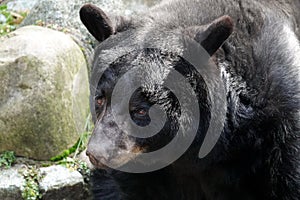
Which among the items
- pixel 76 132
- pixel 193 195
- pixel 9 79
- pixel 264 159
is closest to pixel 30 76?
pixel 9 79

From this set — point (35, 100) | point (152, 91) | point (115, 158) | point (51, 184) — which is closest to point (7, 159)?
point (51, 184)

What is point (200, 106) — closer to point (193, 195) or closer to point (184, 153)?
point (184, 153)

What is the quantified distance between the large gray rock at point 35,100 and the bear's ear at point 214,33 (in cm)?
256

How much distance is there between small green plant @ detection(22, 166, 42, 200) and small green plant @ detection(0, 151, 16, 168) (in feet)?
0.64

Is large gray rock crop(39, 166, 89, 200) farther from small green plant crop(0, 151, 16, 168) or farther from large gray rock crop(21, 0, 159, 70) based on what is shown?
large gray rock crop(21, 0, 159, 70)

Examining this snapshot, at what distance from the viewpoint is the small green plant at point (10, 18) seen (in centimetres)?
896

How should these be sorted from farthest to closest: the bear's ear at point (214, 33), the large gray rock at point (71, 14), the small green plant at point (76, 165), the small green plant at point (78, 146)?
the large gray rock at point (71, 14), the small green plant at point (78, 146), the small green plant at point (76, 165), the bear's ear at point (214, 33)

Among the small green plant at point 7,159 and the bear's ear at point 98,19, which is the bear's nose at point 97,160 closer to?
the bear's ear at point 98,19

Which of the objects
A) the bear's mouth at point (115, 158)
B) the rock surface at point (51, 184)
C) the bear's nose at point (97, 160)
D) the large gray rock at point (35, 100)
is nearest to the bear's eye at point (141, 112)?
the bear's mouth at point (115, 158)

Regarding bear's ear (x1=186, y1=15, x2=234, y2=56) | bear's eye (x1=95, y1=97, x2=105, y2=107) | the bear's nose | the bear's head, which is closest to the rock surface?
the bear's head

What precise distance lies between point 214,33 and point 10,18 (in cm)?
523

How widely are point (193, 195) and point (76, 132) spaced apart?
204 centimetres

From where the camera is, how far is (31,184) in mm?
6738

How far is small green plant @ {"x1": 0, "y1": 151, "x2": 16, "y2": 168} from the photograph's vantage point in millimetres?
6922
